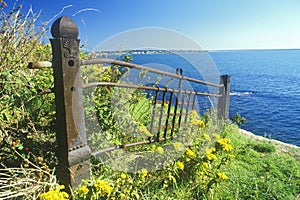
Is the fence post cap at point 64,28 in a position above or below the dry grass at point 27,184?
above

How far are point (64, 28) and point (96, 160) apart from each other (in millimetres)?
1365

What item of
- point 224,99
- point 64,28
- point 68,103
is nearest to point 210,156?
point 68,103

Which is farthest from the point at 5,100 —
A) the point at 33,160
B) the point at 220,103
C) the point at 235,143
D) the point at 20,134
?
the point at 220,103

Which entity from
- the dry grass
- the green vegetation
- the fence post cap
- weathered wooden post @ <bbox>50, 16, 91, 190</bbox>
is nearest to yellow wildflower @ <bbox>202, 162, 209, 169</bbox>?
the green vegetation

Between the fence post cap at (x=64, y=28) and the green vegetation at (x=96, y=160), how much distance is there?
458mm

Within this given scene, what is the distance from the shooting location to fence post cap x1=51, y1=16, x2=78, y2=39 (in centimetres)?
172

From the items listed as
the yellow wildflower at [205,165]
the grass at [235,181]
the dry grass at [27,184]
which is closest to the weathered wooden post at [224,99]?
the grass at [235,181]

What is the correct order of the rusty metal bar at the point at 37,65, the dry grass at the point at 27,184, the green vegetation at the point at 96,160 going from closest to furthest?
1. the rusty metal bar at the point at 37,65
2. the dry grass at the point at 27,184
3. the green vegetation at the point at 96,160

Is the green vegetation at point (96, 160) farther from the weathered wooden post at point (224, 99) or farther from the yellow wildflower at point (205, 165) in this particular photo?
the weathered wooden post at point (224, 99)

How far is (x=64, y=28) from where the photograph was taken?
1.73 metres

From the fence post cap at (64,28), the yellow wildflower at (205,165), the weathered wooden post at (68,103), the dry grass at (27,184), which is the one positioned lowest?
the yellow wildflower at (205,165)

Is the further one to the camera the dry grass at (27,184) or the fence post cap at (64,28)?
the dry grass at (27,184)

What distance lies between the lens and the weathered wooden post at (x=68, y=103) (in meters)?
1.76

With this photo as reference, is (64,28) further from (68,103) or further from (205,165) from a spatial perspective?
(205,165)
